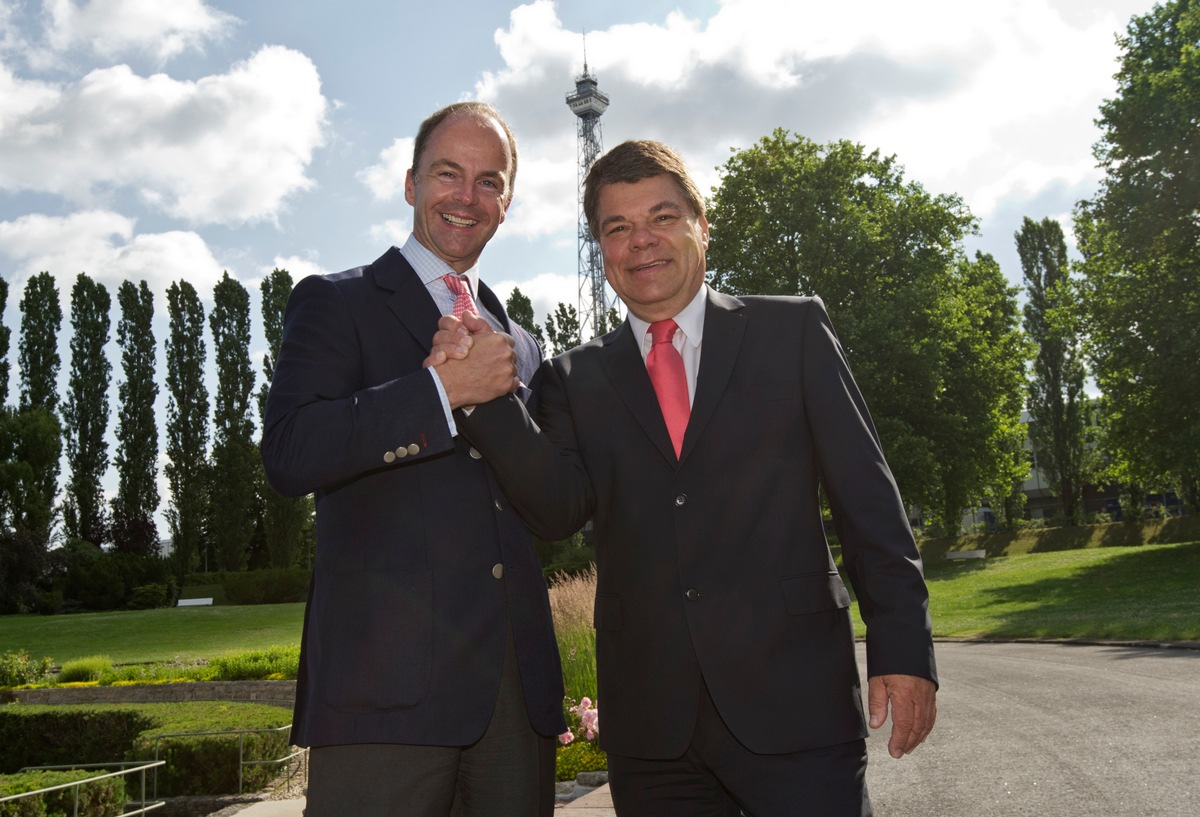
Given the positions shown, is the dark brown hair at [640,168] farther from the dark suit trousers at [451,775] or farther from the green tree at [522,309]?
the green tree at [522,309]

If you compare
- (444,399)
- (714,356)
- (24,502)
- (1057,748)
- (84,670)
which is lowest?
(84,670)

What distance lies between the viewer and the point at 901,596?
2.22 metres

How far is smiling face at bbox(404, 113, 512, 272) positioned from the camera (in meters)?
2.67

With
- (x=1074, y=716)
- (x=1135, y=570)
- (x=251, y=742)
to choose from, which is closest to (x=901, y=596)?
(x=1074, y=716)

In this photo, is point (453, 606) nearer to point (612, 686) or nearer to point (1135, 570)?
point (612, 686)

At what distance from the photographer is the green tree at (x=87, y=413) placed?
4166cm

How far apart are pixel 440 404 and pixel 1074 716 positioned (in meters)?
8.05

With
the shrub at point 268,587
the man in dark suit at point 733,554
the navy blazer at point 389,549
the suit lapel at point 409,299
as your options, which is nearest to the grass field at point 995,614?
the shrub at point 268,587

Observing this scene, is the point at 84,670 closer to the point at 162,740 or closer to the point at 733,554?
the point at 162,740

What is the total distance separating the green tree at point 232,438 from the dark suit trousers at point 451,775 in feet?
140

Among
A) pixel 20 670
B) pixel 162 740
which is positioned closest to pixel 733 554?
pixel 162 740

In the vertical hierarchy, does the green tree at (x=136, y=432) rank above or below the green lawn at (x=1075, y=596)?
above

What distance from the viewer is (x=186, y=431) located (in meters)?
44.7

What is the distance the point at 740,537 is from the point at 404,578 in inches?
33.4
